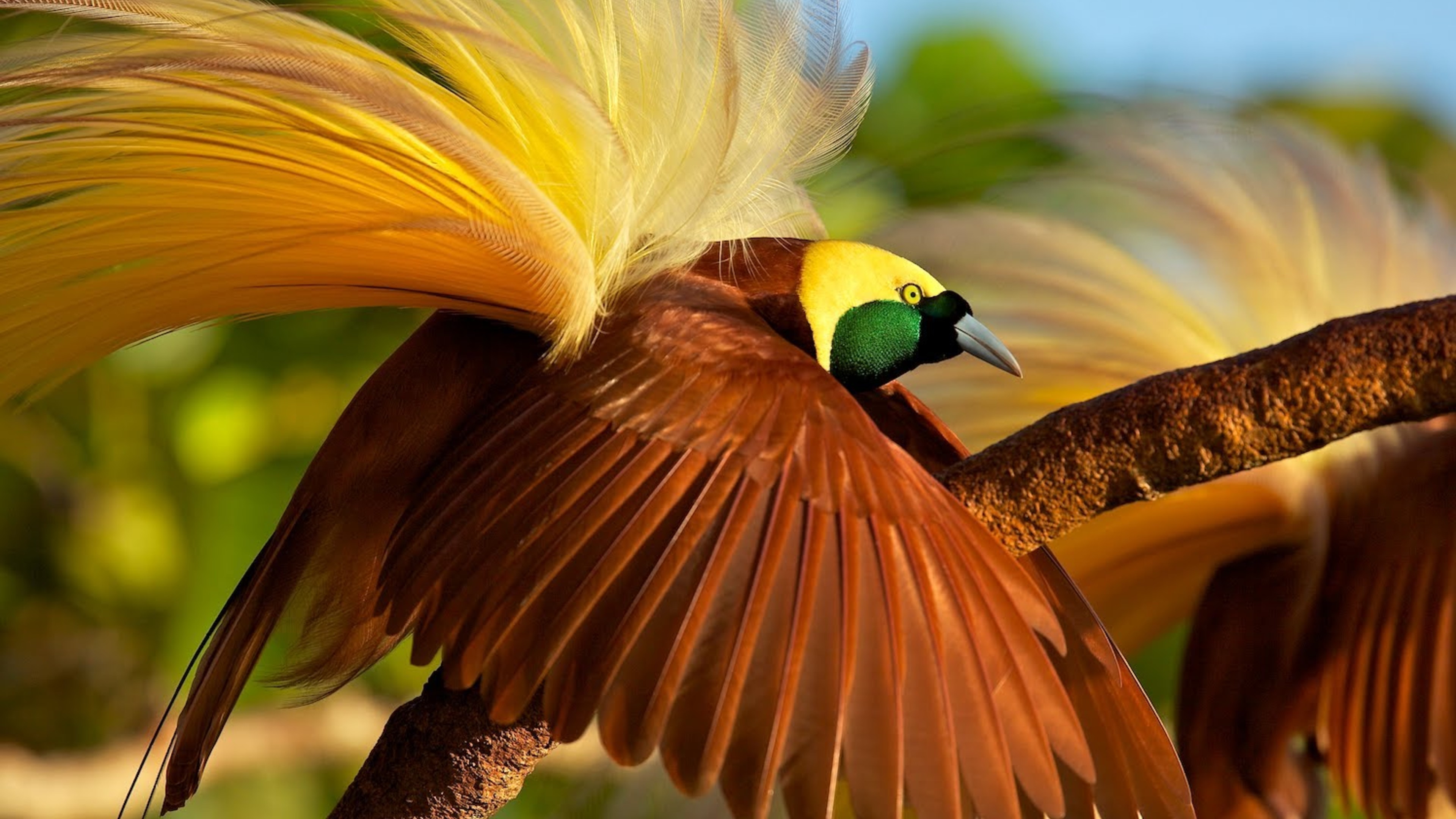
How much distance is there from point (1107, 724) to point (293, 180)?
0.66 meters

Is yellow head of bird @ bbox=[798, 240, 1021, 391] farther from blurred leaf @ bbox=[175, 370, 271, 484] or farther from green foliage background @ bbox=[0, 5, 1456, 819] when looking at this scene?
blurred leaf @ bbox=[175, 370, 271, 484]

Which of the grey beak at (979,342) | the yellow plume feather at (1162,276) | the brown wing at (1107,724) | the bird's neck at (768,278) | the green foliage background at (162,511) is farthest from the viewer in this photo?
the green foliage background at (162,511)

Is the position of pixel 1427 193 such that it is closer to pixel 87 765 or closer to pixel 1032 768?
pixel 1032 768

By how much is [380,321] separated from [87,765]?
1144 millimetres

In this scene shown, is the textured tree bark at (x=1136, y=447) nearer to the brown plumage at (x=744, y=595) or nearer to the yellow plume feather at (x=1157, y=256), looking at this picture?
the brown plumage at (x=744, y=595)

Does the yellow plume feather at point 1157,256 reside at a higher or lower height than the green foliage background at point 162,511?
lower

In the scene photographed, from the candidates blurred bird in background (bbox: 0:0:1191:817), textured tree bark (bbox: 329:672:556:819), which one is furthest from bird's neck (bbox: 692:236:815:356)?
textured tree bark (bbox: 329:672:556:819)

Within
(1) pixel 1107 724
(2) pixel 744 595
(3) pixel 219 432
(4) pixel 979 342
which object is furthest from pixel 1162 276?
(3) pixel 219 432

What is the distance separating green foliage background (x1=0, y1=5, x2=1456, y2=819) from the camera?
3148 millimetres

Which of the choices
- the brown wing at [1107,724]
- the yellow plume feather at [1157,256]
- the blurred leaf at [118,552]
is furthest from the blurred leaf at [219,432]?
the brown wing at [1107,724]

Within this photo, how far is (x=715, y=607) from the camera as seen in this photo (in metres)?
0.86

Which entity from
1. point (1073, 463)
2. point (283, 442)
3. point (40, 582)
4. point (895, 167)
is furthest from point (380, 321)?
point (1073, 463)

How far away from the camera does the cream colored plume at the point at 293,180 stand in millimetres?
1017

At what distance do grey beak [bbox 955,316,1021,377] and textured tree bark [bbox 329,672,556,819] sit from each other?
0.51 metres
